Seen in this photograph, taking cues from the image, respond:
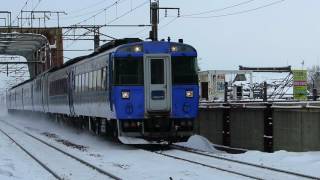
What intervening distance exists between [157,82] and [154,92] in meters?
0.32

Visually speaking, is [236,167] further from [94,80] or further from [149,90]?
[94,80]

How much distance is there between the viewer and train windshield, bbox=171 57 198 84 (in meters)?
19.1

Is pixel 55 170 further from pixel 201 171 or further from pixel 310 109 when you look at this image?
pixel 310 109

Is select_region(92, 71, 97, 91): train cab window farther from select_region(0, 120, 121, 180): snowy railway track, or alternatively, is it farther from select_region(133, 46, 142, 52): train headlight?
select_region(133, 46, 142, 52): train headlight

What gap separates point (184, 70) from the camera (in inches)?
761

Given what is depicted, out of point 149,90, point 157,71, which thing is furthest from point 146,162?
point 157,71

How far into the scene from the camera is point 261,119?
18.8 meters

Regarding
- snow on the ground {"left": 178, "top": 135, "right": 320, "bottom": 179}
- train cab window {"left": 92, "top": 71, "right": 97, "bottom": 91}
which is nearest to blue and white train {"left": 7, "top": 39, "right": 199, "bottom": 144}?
train cab window {"left": 92, "top": 71, "right": 97, "bottom": 91}

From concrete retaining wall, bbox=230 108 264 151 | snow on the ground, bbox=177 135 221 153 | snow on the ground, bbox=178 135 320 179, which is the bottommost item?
snow on the ground, bbox=177 135 221 153

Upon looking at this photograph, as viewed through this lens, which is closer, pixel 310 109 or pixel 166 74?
pixel 310 109

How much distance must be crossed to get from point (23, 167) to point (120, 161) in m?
2.34

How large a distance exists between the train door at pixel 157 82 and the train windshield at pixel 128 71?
21 centimetres

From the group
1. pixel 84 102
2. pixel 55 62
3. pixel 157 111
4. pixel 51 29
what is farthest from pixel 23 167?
pixel 55 62

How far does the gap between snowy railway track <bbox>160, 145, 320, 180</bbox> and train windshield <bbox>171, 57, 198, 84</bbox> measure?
2.54 metres
